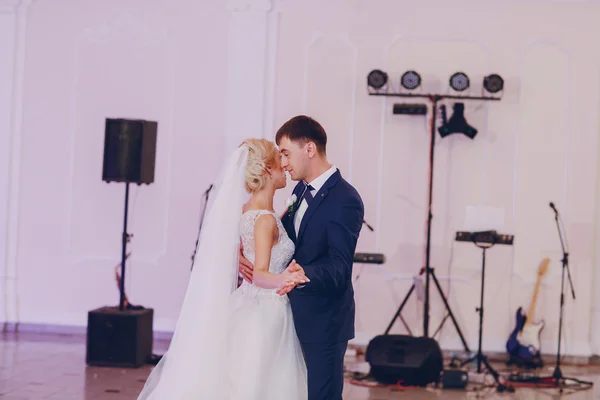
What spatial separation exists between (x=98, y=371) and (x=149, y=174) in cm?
173

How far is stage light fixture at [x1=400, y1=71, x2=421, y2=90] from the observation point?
774 cm

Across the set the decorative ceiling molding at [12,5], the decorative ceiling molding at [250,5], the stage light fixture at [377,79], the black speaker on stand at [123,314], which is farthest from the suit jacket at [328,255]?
the decorative ceiling molding at [12,5]

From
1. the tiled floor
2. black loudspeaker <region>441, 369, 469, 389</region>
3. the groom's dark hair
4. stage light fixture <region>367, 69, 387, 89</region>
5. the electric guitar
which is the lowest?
the tiled floor

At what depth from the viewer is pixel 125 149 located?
6914 millimetres

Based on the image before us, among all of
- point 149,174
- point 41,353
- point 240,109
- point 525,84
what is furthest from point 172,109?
point 525,84

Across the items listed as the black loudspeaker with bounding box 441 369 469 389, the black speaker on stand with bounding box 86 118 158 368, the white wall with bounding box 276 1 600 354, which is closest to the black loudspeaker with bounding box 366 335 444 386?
the black loudspeaker with bounding box 441 369 469 389

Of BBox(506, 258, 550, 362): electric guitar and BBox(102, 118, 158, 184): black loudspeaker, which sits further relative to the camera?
BBox(506, 258, 550, 362): electric guitar

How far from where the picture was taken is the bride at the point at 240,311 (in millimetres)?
3707

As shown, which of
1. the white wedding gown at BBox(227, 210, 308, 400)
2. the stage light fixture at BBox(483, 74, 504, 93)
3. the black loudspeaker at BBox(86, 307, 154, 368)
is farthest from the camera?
the stage light fixture at BBox(483, 74, 504, 93)

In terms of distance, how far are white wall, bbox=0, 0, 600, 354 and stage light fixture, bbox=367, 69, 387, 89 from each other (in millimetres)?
248

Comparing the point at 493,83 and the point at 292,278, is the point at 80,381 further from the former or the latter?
the point at 493,83

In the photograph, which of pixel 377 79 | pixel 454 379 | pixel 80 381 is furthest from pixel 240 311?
pixel 377 79

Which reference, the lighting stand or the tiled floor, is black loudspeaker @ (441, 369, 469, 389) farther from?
the lighting stand

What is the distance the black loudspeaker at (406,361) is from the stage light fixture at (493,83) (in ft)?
8.38
